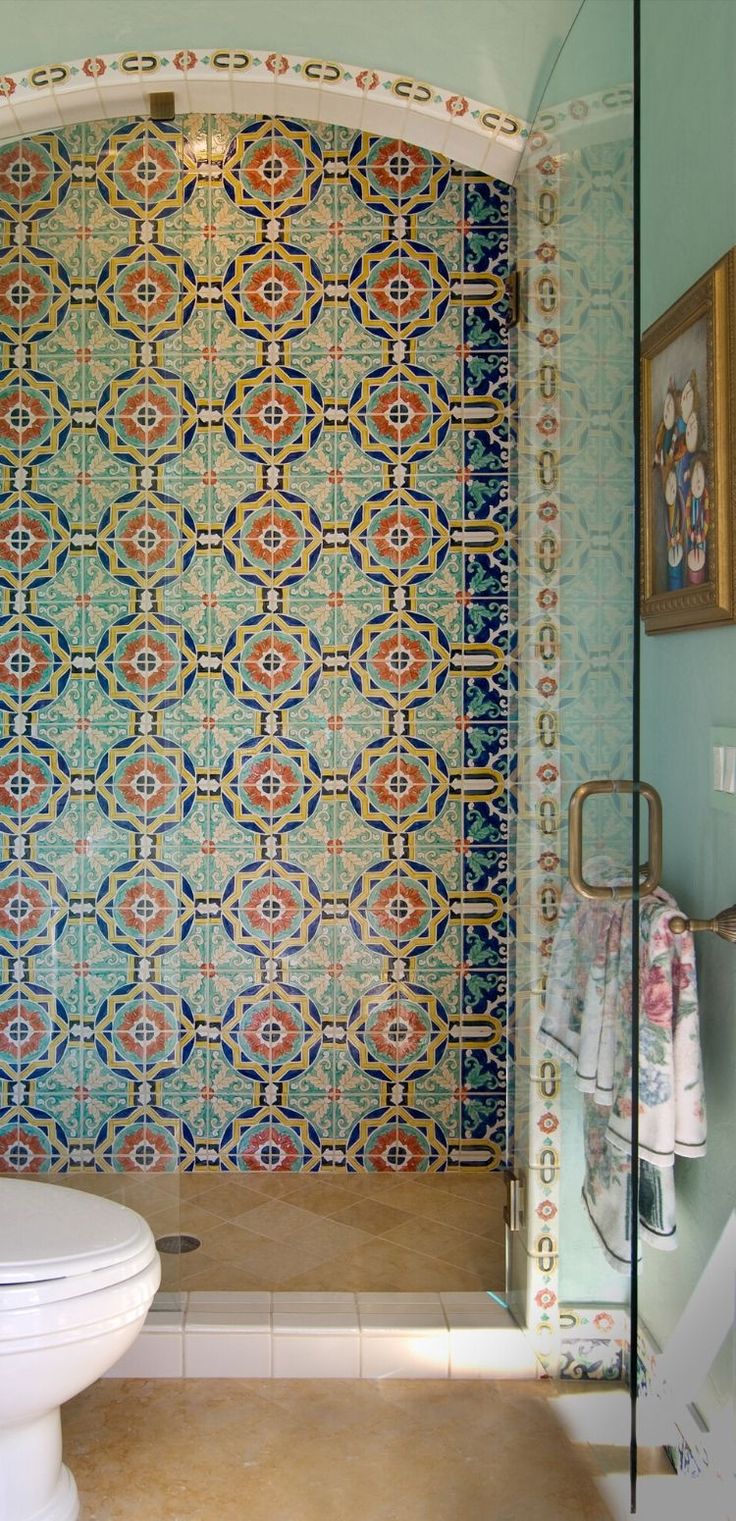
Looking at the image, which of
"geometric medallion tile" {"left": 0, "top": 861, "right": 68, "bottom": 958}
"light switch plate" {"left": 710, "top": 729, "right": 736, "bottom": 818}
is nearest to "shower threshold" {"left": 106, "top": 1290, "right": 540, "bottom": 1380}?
"geometric medallion tile" {"left": 0, "top": 861, "right": 68, "bottom": 958}

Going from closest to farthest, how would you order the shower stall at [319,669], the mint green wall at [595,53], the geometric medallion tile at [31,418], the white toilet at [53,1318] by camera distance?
1. the mint green wall at [595,53]
2. the white toilet at [53,1318]
3. the shower stall at [319,669]
4. the geometric medallion tile at [31,418]

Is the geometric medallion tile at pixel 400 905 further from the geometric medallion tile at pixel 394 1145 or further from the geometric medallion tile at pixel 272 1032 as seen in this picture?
the geometric medallion tile at pixel 394 1145

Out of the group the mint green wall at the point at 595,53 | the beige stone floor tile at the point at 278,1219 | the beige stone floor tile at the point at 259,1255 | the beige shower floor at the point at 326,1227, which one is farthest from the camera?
the beige stone floor tile at the point at 278,1219

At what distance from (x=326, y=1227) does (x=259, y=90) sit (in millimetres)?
2358

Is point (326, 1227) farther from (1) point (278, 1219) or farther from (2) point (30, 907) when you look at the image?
(2) point (30, 907)

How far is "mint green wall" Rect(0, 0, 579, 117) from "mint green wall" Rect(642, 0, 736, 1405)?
0.55 meters

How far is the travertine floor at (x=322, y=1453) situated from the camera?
76.7 inches

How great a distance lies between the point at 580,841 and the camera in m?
1.82

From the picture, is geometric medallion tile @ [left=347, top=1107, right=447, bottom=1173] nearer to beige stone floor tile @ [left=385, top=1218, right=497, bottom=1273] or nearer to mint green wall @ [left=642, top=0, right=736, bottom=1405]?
beige stone floor tile @ [left=385, top=1218, right=497, bottom=1273]

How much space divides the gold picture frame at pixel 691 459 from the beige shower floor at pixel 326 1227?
1.42 m

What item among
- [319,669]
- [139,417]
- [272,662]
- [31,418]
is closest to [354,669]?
[319,669]

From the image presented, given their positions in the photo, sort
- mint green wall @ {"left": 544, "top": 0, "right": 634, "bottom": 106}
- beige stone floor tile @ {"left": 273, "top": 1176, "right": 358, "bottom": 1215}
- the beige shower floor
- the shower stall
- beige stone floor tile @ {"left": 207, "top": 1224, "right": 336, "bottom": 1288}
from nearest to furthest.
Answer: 1. mint green wall @ {"left": 544, "top": 0, "right": 634, "bottom": 106}
2. the shower stall
3. the beige shower floor
4. beige stone floor tile @ {"left": 207, "top": 1224, "right": 336, "bottom": 1288}
5. beige stone floor tile @ {"left": 273, "top": 1176, "right": 358, "bottom": 1215}

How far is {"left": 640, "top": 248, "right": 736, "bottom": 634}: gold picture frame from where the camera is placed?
5.44 ft

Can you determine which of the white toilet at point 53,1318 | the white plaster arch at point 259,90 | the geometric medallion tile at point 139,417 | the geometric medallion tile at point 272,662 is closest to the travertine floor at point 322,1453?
the white toilet at point 53,1318
